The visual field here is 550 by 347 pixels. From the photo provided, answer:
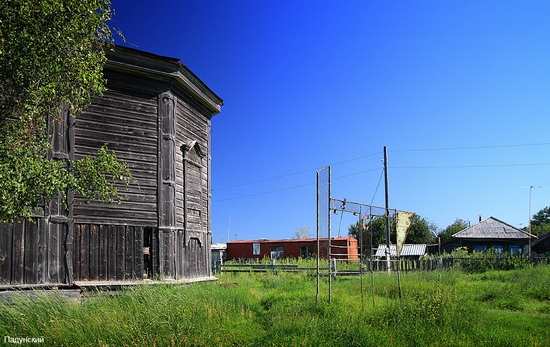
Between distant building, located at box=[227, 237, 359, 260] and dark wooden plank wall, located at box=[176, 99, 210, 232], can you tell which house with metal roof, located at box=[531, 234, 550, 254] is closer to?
distant building, located at box=[227, 237, 359, 260]

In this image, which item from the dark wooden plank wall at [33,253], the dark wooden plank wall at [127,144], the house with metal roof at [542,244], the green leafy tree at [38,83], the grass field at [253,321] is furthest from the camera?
the house with metal roof at [542,244]

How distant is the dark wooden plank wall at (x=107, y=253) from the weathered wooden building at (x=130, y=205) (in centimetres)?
3

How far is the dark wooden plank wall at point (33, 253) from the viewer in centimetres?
1246

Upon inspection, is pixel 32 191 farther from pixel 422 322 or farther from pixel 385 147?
pixel 385 147

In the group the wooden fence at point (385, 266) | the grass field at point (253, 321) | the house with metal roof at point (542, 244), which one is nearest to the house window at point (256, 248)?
the wooden fence at point (385, 266)

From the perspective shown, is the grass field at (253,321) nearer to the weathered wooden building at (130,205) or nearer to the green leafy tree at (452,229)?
the weathered wooden building at (130,205)

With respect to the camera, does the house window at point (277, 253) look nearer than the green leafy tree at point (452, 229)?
Yes

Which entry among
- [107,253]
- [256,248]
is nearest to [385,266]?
[107,253]

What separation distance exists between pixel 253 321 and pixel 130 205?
5.51 metres

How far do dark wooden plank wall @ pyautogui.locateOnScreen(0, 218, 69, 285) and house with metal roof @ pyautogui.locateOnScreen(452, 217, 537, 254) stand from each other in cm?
4002

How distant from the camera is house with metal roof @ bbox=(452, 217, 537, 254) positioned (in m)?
44.7

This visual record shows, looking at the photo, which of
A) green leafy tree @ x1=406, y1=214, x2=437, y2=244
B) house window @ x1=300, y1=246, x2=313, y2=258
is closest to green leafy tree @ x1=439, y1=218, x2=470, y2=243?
green leafy tree @ x1=406, y1=214, x2=437, y2=244

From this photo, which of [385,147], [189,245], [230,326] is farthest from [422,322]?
[385,147]

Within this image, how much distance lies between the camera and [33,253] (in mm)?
12789
